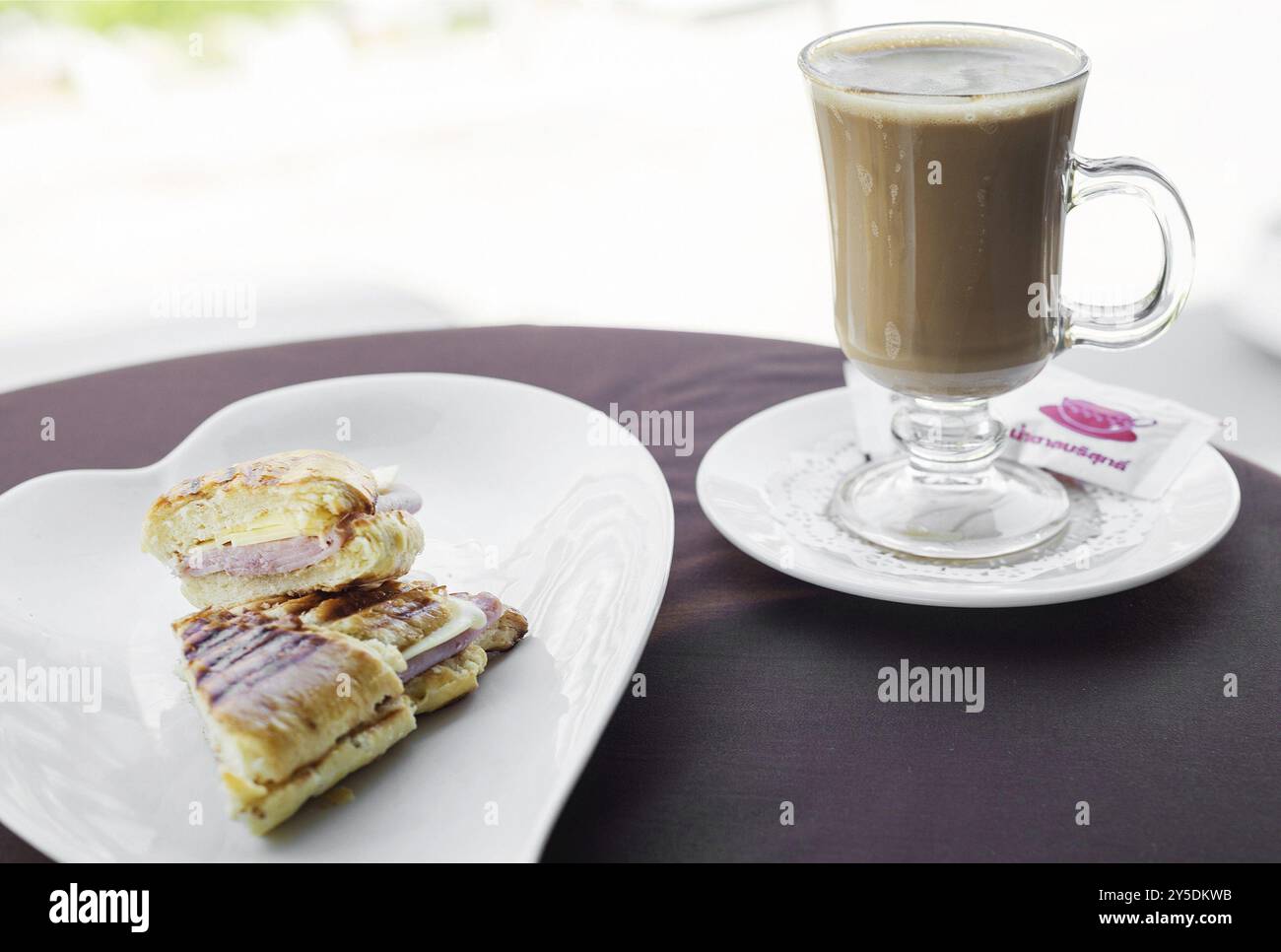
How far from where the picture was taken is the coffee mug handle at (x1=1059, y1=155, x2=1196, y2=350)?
4.73 feet

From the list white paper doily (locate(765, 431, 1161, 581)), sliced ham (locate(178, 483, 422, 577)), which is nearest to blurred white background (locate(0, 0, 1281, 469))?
white paper doily (locate(765, 431, 1161, 581))

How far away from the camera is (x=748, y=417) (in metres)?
1.76

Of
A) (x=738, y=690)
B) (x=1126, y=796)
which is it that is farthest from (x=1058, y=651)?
(x=738, y=690)

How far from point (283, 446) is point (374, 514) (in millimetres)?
409

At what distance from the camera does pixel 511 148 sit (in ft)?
21.5

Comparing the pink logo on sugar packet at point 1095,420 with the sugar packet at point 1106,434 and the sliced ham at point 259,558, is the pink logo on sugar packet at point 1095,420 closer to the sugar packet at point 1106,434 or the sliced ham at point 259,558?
the sugar packet at point 1106,434

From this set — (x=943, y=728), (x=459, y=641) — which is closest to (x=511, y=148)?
(x=459, y=641)

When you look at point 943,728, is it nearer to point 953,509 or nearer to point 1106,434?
point 953,509

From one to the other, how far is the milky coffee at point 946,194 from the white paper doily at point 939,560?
0.57ft

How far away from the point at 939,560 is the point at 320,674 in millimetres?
709

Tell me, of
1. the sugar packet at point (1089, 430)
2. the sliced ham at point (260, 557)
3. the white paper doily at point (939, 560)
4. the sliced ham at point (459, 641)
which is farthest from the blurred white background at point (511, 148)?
the sliced ham at point (459, 641)

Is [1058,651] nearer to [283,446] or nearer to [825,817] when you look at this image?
[825,817]

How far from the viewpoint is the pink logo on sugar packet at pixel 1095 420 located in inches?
64.0

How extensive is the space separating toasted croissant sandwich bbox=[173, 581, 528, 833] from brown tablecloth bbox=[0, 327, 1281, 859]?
17cm
